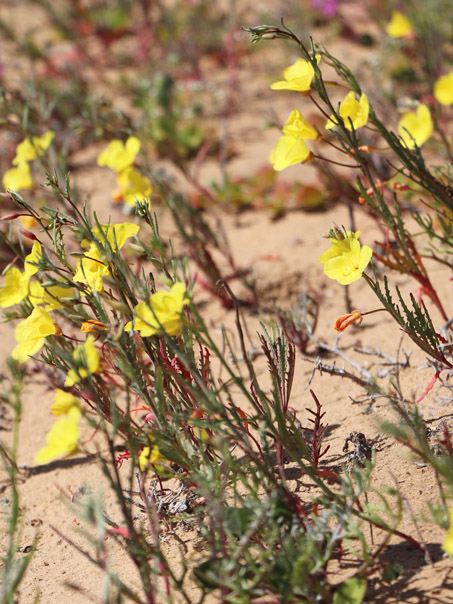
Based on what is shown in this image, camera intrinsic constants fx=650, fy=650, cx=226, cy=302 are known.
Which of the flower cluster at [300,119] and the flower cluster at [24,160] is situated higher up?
the flower cluster at [24,160]

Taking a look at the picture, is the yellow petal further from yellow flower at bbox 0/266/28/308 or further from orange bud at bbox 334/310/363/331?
yellow flower at bbox 0/266/28/308

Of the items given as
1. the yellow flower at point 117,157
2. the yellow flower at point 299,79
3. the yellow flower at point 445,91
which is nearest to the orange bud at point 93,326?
the yellow flower at point 299,79

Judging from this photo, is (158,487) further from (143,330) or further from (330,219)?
(330,219)

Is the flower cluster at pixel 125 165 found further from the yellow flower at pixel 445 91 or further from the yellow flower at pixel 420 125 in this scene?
the yellow flower at pixel 445 91

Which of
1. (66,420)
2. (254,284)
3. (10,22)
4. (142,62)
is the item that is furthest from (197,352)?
(10,22)

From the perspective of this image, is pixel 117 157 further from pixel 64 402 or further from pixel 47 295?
pixel 64 402

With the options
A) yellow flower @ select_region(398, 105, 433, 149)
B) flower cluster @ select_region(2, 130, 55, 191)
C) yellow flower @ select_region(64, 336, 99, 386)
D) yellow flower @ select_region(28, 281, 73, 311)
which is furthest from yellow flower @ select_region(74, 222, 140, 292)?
yellow flower @ select_region(398, 105, 433, 149)
